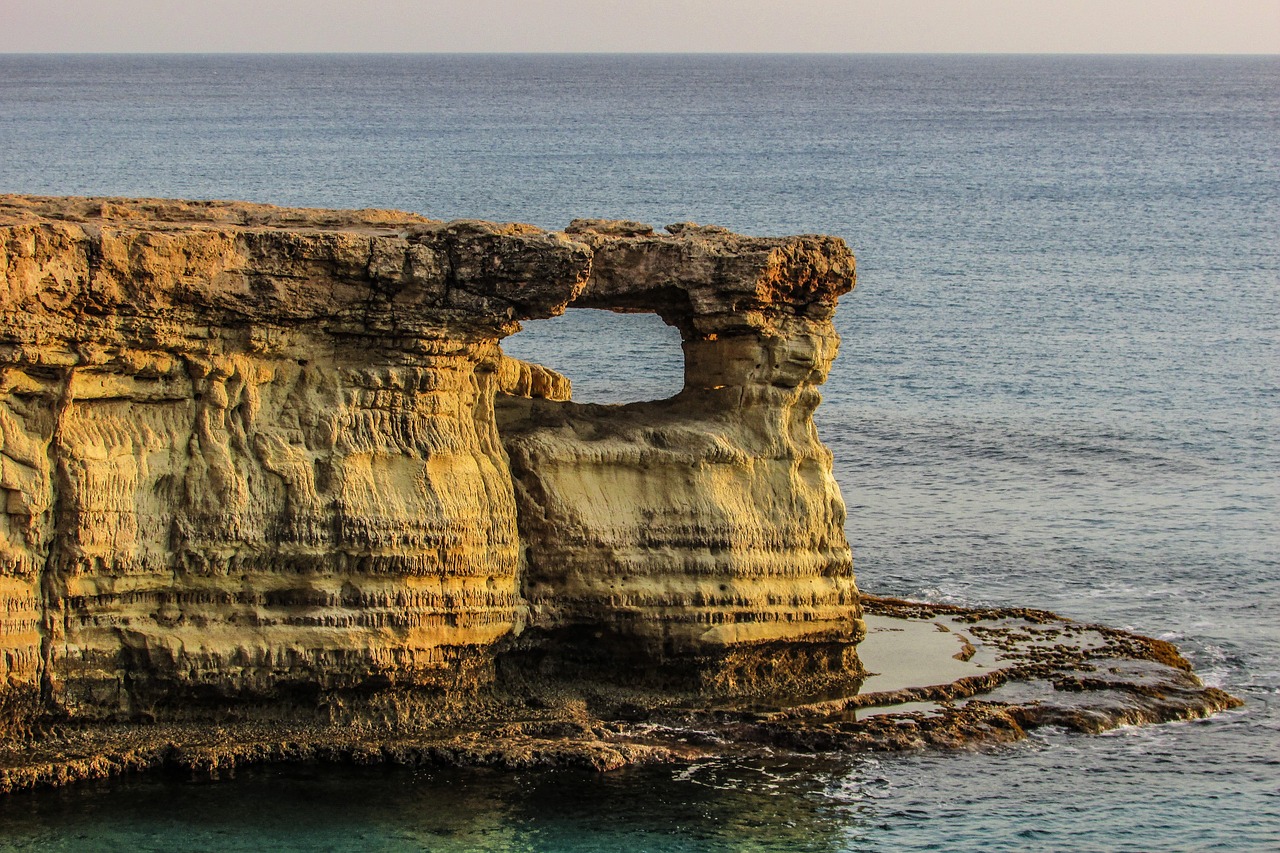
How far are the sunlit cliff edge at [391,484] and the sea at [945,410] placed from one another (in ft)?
5.50

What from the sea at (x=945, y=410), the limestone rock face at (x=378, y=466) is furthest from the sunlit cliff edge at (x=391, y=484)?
the sea at (x=945, y=410)

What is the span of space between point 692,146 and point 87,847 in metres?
117

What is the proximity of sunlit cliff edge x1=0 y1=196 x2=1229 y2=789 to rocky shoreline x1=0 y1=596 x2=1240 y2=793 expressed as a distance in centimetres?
14

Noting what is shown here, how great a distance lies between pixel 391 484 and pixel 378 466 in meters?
0.32

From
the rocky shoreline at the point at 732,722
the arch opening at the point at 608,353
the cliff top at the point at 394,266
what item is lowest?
the rocky shoreline at the point at 732,722

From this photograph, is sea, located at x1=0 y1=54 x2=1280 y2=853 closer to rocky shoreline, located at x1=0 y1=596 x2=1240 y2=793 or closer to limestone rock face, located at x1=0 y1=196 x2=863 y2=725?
rocky shoreline, located at x1=0 y1=596 x2=1240 y2=793

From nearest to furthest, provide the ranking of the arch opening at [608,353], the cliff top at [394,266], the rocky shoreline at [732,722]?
the cliff top at [394,266]
the rocky shoreline at [732,722]
the arch opening at [608,353]

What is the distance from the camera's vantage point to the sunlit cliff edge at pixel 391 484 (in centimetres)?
2628

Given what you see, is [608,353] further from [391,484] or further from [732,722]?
[391,484]

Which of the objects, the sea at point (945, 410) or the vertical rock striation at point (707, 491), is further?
the vertical rock striation at point (707, 491)

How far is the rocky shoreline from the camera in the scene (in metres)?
26.9

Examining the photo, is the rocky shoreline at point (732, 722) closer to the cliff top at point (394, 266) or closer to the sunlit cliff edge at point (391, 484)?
the sunlit cliff edge at point (391, 484)

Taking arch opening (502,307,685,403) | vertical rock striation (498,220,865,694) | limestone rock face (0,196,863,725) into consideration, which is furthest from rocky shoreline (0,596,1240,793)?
arch opening (502,307,685,403)

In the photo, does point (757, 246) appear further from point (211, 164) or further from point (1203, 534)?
point (211, 164)
